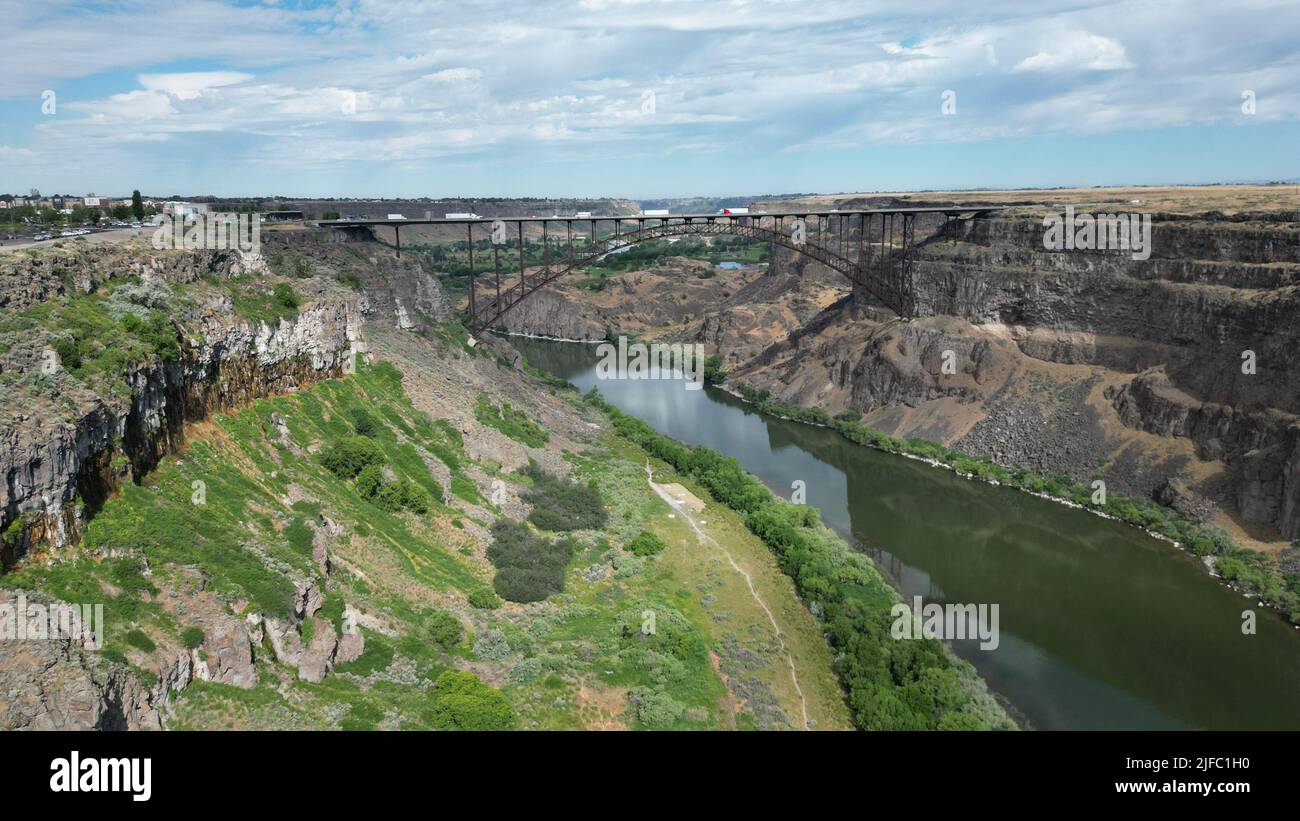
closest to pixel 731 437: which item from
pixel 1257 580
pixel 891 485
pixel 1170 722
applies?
pixel 891 485

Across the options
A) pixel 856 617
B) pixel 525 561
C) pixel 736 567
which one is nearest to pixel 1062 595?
pixel 856 617

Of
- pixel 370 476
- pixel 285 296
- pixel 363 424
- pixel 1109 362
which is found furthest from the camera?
pixel 1109 362

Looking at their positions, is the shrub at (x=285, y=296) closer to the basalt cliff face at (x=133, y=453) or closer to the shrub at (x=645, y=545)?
the basalt cliff face at (x=133, y=453)

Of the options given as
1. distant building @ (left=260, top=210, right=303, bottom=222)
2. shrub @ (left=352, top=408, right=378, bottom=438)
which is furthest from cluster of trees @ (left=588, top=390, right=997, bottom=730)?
distant building @ (left=260, top=210, right=303, bottom=222)

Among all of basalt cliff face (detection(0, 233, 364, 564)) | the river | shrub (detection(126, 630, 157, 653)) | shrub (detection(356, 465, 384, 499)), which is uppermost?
basalt cliff face (detection(0, 233, 364, 564))

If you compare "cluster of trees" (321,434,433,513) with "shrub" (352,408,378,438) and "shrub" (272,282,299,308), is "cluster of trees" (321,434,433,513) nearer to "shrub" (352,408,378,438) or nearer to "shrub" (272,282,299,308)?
"shrub" (352,408,378,438)

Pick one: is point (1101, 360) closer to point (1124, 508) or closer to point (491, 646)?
point (1124, 508)

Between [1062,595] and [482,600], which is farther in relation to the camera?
[1062,595]

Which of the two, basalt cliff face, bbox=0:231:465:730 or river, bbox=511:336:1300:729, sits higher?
basalt cliff face, bbox=0:231:465:730
